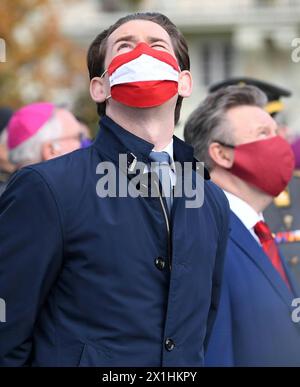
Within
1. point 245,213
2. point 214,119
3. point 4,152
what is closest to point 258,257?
point 245,213

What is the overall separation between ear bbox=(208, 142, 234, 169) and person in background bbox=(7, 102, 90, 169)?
1161mm

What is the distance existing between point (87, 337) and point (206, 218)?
59 cm

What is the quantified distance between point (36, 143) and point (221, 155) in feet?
4.62

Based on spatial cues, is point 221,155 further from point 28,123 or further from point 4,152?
point 4,152

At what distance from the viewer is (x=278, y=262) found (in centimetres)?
380

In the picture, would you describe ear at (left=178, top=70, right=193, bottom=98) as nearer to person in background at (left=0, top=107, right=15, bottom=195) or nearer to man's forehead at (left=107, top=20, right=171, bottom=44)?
man's forehead at (left=107, top=20, right=171, bottom=44)

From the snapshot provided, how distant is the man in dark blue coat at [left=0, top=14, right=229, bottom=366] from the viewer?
2609 millimetres

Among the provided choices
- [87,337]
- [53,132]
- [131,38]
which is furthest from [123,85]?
[53,132]

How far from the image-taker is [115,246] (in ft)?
8.59

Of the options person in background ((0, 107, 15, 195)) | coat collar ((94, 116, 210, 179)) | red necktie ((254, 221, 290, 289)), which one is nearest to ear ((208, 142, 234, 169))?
red necktie ((254, 221, 290, 289))

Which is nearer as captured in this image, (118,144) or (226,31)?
(118,144)

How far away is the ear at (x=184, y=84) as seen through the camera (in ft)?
9.56
